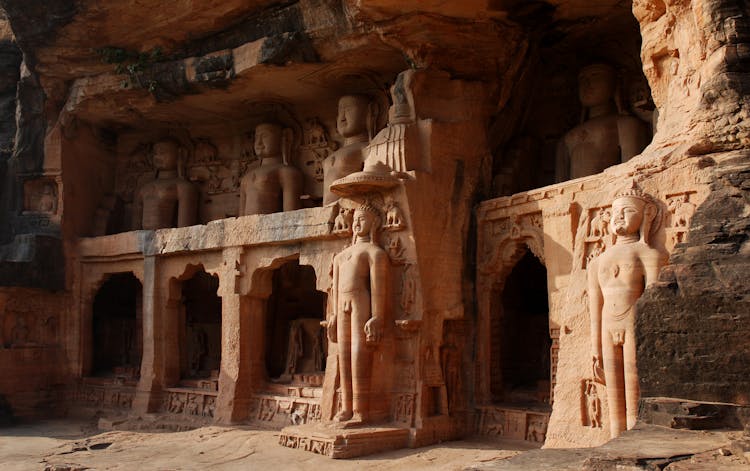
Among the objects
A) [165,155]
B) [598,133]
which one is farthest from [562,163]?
[165,155]

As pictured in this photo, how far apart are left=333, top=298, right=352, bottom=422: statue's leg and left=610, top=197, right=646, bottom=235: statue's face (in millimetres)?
4540

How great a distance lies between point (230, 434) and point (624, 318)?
692 centimetres

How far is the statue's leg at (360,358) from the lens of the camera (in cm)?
1077

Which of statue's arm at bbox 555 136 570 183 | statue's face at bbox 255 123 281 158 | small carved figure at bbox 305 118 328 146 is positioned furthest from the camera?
statue's face at bbox 255 123 281 158

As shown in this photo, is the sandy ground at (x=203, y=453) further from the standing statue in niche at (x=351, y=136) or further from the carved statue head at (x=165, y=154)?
the carved statue head at (x=165, y=154)

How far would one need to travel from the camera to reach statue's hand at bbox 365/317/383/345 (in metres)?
10.8

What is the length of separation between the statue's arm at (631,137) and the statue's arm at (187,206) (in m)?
9.19

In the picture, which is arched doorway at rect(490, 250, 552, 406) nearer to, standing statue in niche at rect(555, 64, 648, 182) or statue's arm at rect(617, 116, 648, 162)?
standing statue in niche at rect(555, 64, 648, 182)

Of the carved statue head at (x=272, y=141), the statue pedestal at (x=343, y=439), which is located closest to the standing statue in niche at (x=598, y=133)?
the statue pedestal at (x=343, y=439)

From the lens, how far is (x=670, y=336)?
216 inches

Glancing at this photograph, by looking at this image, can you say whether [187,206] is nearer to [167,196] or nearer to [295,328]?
[167,196]

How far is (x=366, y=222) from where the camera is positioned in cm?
1122

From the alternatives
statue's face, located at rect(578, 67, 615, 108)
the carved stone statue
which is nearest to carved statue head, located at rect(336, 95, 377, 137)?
the carved stone statue

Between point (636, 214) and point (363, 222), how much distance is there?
463 centimetres
